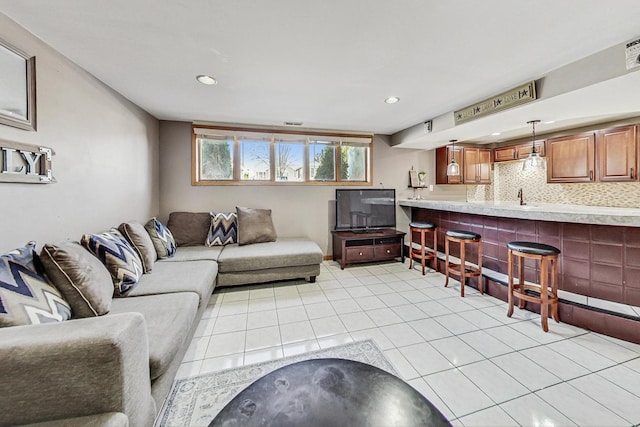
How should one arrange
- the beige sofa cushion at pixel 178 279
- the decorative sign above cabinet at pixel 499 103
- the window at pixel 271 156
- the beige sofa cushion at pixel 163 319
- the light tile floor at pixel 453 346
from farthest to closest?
the window at pixel 271 156 → the decorative sign above cabinet at pixel 499 103 → the beige sofa cushion at pixel 178 279 → the light tile floor at pixel 453 346 → the beige sofa cushion at pixel 163 319

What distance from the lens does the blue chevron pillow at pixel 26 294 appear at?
1.20m

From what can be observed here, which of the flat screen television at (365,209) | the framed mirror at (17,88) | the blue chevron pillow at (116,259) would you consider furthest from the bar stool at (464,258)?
the framed mirror at (17,88)

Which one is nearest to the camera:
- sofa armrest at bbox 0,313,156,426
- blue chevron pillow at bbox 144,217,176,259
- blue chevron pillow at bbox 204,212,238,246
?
sofa armrest at bbox 0,313,156,426

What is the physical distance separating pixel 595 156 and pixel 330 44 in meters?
4.43

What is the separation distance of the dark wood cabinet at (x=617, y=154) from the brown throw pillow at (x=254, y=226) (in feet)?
16.2

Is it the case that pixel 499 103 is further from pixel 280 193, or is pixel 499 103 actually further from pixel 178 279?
pixel 178 279

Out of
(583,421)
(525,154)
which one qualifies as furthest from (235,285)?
(525,154)

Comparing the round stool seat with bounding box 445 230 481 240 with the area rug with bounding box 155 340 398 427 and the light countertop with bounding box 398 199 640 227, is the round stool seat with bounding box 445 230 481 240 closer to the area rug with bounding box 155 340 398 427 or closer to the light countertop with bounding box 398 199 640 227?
the light countertop with bounding box 398 199 640 227

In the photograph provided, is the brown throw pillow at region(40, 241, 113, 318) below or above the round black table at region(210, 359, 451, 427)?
above

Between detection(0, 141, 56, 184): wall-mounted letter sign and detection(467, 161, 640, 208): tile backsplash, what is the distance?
637cm

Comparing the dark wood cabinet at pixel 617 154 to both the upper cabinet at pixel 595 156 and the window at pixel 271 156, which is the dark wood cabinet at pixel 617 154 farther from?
the window at pixel 271 156

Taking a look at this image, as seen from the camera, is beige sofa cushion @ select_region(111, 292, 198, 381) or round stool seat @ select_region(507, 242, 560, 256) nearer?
beige sofa cushion @ select_region(111, 292, 198, 381)

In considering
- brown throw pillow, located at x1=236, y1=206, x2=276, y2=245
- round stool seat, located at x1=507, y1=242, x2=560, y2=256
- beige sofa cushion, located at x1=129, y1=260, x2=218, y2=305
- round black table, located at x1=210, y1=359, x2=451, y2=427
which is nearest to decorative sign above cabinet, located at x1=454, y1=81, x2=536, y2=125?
round stool seat, located at x1=507, y1=242, x2=560, y2=256

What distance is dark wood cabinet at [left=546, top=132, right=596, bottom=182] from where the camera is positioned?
3793 mm
